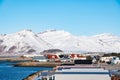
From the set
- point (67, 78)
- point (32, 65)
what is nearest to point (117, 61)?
point (32, 65)

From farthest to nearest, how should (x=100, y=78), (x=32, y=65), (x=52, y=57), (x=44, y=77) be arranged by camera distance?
(x=52, y=57) → (x=32, y=65) → (x=44, y=77) → (x=100, y=78)

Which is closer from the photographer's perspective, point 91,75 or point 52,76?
point 91,75

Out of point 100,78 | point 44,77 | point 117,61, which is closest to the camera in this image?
point 100,78

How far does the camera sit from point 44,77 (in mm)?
27531

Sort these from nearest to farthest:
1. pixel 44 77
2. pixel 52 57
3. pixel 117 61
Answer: pixel 44 77, pixel 117 61, pixel 52 57

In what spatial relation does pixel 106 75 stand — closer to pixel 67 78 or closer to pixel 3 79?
pixel 67 78

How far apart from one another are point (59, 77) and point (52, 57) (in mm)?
73826

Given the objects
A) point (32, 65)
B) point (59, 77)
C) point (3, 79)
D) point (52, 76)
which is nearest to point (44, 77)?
point (52, 76)

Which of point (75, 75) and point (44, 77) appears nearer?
point (75, 75)

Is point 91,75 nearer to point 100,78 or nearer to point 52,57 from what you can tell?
point 100,78

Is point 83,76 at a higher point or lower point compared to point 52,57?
lower

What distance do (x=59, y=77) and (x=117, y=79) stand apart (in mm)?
4104

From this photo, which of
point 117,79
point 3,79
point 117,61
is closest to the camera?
point 117,79

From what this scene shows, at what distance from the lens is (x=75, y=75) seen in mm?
24156
